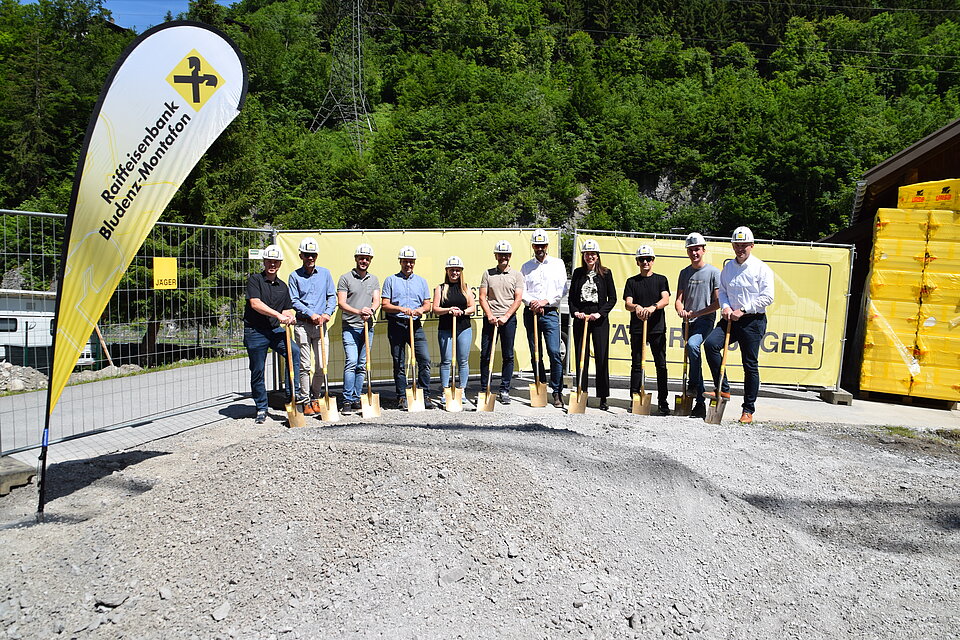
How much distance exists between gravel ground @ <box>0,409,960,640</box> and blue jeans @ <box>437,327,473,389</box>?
219 cm

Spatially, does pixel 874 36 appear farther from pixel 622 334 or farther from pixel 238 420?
pixel 238 420

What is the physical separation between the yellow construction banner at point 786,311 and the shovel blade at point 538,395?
1.50 meters

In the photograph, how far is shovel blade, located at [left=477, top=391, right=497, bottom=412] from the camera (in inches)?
295

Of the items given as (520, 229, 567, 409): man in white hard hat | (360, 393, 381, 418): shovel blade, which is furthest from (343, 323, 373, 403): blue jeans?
(520, 229, 567, 409): man in white hard hat

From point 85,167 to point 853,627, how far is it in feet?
18.3

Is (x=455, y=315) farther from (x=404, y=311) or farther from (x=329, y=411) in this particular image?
(x=329, y=411)

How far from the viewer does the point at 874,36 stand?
59781 millimetres

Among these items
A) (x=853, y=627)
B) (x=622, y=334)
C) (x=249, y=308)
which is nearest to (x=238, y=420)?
(x=249, y=308)

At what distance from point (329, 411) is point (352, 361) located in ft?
2.12

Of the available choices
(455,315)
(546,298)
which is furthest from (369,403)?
(546,298)

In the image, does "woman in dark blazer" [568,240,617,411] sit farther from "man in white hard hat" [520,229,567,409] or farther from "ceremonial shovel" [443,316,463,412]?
"ceremonial shovel" [443,316,463,412]

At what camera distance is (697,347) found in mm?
7180

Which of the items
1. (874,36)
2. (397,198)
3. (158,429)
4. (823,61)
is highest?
(874,36)

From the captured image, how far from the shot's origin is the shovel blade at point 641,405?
7.47 meters
